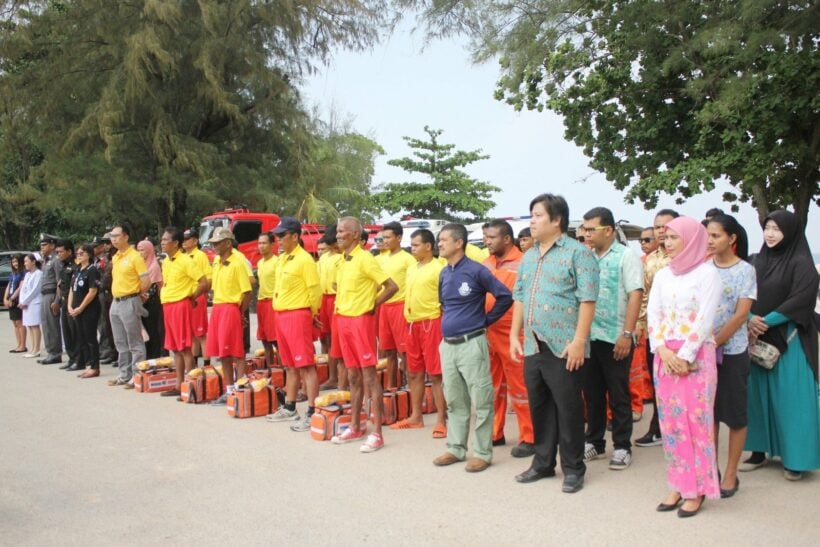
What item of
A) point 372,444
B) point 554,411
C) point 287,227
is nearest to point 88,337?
point 287,227

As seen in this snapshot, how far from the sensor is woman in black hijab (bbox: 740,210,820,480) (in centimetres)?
525

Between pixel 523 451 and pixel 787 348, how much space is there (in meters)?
2.15

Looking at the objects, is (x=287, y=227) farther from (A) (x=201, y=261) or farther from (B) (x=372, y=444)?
(B) (x=372, y=444)

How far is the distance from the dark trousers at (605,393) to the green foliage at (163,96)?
20.2 meters

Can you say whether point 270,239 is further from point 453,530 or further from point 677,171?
point 677,171

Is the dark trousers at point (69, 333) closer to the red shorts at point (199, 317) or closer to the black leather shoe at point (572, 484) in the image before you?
the red shorts at point (199, 317)

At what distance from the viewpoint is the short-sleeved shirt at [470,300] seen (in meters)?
5.88

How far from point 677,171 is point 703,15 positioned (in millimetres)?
3720

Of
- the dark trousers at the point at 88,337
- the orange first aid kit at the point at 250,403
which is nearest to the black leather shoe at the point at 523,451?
the orange first aid kit at the point at 250,403

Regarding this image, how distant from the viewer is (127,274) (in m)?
9.88

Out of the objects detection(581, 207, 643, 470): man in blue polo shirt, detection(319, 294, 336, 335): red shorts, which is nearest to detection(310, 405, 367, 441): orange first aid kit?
detection(581, 207, 643, 470): man in blue polo shirt

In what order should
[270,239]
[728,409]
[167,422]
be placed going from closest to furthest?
[728,409]
[167,422]
[270,239]

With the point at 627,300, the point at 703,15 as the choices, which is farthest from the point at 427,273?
the point at 703,15

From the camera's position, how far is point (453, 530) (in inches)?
181
